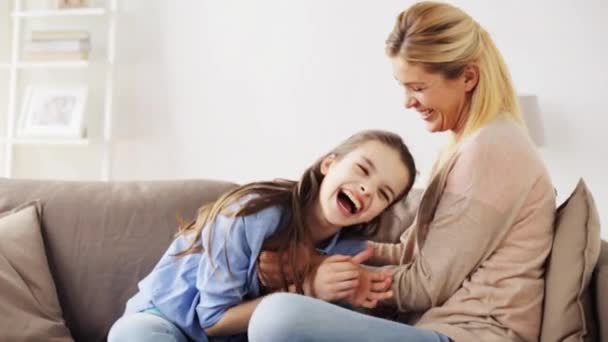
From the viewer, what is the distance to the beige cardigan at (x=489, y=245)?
1326 millimetres

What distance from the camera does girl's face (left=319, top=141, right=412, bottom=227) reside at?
1428 mm

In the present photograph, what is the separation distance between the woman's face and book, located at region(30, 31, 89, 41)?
207cm

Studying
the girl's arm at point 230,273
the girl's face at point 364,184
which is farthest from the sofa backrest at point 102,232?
the girl's face at point 364,184

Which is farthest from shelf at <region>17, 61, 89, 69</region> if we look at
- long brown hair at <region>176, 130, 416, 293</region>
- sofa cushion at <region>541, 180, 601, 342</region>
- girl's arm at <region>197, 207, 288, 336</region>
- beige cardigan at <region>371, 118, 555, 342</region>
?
sofa cushion at <region>541, 180, 601, 342</region>

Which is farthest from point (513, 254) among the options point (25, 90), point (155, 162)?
point (25, 90)

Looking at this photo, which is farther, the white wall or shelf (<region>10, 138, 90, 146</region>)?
shelf (<region>10, 138, 90, 146</region>)

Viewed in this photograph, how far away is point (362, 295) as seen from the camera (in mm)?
1400

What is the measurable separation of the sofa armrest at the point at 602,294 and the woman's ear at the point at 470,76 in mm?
427

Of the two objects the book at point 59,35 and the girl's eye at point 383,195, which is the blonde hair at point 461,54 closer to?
the girl's eye at point 383,195

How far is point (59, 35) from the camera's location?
3.19 meters

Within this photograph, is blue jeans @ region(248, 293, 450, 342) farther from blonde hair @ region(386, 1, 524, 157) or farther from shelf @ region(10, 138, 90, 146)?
shelf @ region(10, 138, 90, 146)

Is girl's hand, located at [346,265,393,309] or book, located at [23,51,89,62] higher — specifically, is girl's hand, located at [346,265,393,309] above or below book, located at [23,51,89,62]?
below

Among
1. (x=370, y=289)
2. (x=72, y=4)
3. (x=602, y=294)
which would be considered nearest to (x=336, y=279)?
(x=370, y=289)

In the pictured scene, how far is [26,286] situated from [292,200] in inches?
27.0
